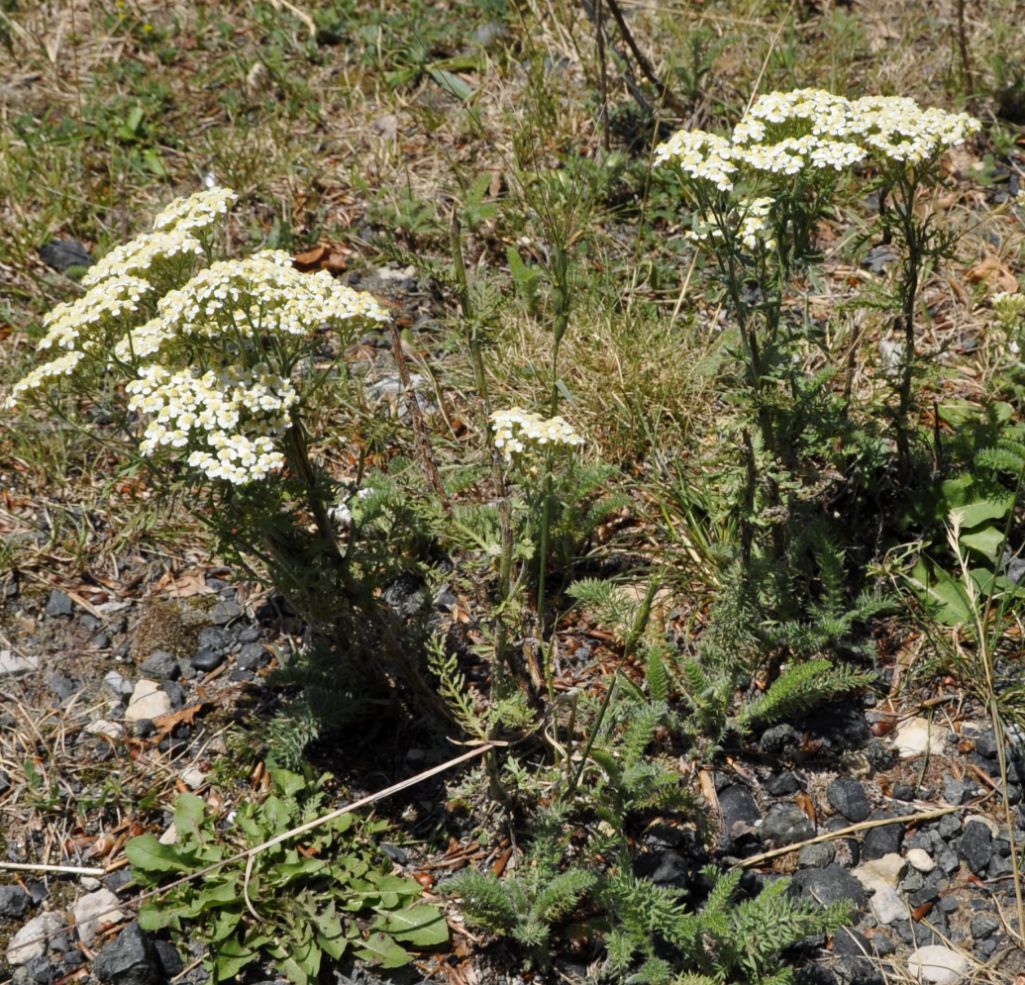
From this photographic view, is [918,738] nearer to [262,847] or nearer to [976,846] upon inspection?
[976,846]

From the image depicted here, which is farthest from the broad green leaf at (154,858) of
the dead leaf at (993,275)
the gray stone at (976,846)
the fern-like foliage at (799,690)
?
the dead leaf at (993,275)

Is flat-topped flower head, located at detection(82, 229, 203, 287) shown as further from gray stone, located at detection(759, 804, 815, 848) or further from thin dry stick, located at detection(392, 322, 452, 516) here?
gray stone, located at detection(759, 804, 815, 848)

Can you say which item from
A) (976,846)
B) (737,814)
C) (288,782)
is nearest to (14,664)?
(288,782)

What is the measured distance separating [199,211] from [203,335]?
28 cm

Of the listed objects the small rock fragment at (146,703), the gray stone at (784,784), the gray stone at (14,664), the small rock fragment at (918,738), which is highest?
the gray stone at (14,664)

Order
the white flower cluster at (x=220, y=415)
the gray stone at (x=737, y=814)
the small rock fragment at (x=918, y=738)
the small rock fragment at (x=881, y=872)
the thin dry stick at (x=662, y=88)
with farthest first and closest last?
the thin dry stick at (x=662, y=88), the small rock fragment at (x=918, y=738), the gray stone at (x=737, y=814), the small rock fragment at (x=881, y=872), the white flower cluster at (x=220, y=415)

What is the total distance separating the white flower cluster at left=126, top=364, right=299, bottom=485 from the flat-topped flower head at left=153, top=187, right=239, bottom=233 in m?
0.35

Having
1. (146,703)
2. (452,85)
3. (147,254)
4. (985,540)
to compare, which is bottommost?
(146,703)

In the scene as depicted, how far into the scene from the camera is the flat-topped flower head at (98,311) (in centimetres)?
230

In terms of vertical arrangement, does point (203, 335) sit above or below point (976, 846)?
above

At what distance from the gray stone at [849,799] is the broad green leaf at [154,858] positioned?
1.64 metres

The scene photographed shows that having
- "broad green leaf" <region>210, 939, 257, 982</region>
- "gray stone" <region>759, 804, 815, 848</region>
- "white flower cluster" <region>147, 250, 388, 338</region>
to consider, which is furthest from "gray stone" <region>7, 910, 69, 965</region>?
"gray stone" <region>759, 804, 815, 848</region>

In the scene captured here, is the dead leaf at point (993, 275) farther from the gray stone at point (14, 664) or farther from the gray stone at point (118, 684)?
the gray stone at point (14, 664)

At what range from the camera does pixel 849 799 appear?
274 cm
